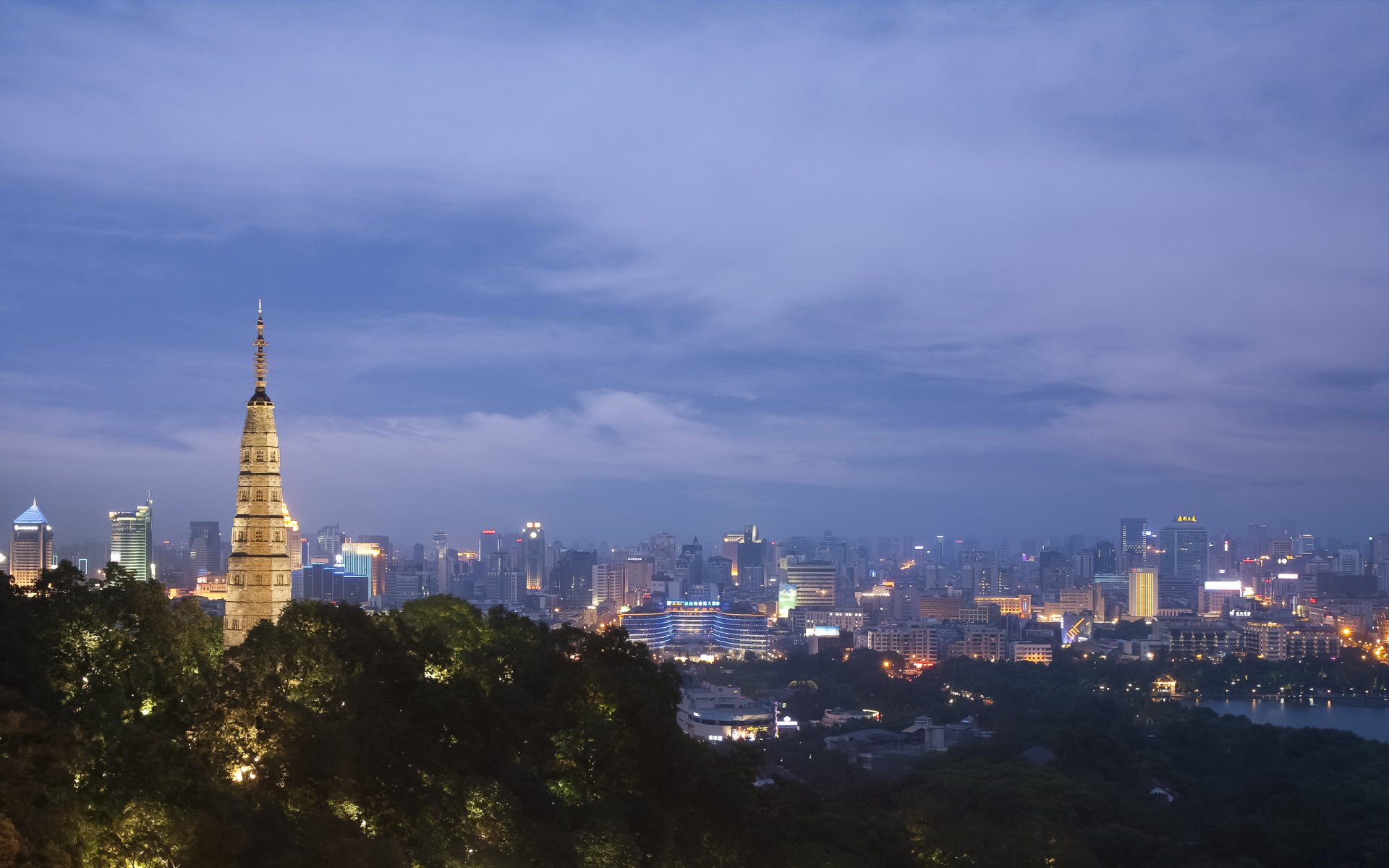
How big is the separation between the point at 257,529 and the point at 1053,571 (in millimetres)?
83045

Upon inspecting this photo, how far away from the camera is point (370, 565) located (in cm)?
5741

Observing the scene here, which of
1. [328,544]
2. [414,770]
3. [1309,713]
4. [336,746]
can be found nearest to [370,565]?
[328,544]

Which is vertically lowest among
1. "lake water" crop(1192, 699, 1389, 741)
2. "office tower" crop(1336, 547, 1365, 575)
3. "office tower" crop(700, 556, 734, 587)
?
"lake water" crop(1192, 699, 1389, 741)

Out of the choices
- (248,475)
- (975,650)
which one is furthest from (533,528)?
(248,475)

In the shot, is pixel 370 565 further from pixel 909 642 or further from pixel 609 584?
pixel 909 642

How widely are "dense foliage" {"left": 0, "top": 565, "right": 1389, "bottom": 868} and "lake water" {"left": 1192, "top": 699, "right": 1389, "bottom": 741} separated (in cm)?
1826

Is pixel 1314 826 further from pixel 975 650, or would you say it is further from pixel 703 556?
pixel 703 556

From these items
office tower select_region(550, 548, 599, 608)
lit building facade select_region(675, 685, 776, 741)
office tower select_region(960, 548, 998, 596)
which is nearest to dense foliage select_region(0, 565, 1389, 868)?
lit building facade select_region(675, 685, 776, 741)

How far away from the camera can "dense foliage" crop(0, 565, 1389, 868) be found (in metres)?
6.18

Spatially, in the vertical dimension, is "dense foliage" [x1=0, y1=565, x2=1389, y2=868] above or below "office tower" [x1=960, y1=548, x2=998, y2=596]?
above

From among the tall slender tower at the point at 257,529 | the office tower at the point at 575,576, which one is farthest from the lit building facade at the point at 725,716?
the office tower at the point at 575,576

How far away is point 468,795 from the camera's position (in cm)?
775

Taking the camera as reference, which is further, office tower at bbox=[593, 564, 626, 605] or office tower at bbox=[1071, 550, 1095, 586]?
office tower at bbox=[1071, 550, 1095, 586]

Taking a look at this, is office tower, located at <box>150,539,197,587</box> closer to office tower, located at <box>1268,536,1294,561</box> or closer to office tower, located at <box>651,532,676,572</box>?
office tower, located at <box>651,532,676,572</box>
